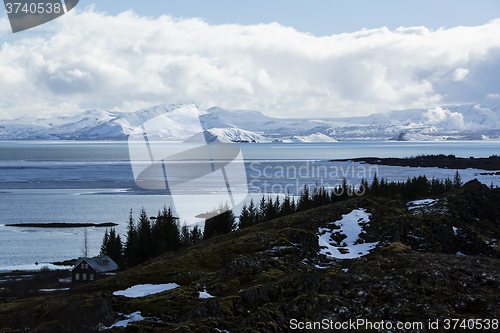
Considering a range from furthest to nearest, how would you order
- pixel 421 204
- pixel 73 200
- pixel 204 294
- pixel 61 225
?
1. pixel 73 200
2. pixel 61 225
3. pixel 421 204
4. pixel 204 294

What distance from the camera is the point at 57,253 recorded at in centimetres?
6362

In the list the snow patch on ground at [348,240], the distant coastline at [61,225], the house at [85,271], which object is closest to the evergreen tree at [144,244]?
the house at [85,271]

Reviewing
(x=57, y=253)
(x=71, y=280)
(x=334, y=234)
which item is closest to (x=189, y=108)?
(x=334, y=234)

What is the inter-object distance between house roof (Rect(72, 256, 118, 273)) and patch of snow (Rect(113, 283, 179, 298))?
1870cm

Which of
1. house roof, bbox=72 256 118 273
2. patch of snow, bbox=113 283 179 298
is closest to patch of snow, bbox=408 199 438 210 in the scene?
patch of snow, bbox=113 283 179 298

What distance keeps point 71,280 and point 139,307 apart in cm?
2648

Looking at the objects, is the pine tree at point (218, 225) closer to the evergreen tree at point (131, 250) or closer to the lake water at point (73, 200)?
the lake water at point (73, 200)

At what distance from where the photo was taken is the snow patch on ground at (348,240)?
133ft

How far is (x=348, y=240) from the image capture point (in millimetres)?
44406

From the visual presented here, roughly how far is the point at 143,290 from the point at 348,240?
2288 cm

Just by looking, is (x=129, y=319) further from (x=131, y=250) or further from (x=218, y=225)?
(x=218, y=225)

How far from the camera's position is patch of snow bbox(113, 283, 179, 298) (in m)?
31.8

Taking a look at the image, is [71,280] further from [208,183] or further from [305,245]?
[208,183]

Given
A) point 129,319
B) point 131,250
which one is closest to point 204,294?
point 129,319
